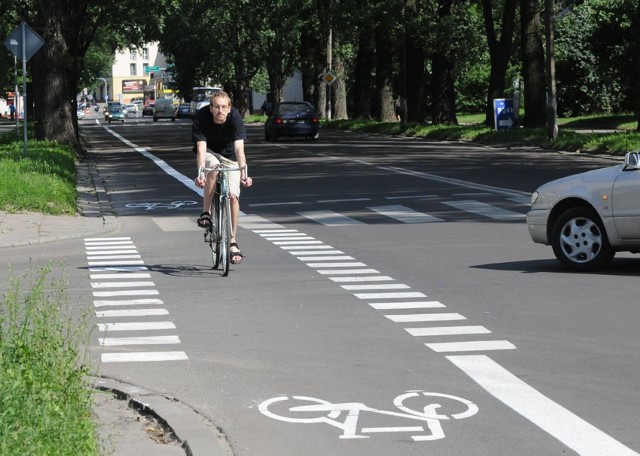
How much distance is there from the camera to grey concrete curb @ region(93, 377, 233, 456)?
6443mm

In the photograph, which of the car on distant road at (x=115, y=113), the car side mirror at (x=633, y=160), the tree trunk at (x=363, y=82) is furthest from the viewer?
the car on distant road at (x=115, y=113)

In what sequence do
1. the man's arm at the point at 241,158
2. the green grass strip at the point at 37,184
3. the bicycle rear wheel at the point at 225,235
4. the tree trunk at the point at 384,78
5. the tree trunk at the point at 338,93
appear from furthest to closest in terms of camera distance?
the tree trunk at the point at 338,93, the tree trunk at the point at 384,78, the green grass strip at the point at 37,184, the man's arm at the point at 241,158, the bicycle rear wheel at the point at 225,235

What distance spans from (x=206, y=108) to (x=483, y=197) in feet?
32.2

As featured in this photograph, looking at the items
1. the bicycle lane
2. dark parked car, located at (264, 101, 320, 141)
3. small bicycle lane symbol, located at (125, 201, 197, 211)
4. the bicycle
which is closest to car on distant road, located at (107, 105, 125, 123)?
dark parked car, located at (264, 101, 320, 141)

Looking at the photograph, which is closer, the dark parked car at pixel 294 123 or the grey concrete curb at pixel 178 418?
the grey concrete curb at pixel 178 418

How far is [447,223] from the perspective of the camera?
18594mm

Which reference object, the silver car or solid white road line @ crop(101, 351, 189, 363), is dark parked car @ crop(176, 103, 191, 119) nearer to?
the silver car

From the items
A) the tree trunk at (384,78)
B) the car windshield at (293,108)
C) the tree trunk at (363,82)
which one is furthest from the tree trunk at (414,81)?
the tree trunk at (363,82)

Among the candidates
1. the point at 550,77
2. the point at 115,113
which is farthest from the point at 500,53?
the point at 115,113

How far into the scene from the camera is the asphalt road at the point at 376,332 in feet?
22.9

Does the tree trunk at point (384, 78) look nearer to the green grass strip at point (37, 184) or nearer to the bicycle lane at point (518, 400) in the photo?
the green grass strip at point (37, 184)

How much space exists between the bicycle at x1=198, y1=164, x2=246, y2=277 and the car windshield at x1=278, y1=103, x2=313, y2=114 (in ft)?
127

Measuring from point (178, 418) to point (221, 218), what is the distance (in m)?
6.36

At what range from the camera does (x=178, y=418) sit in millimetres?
7004
